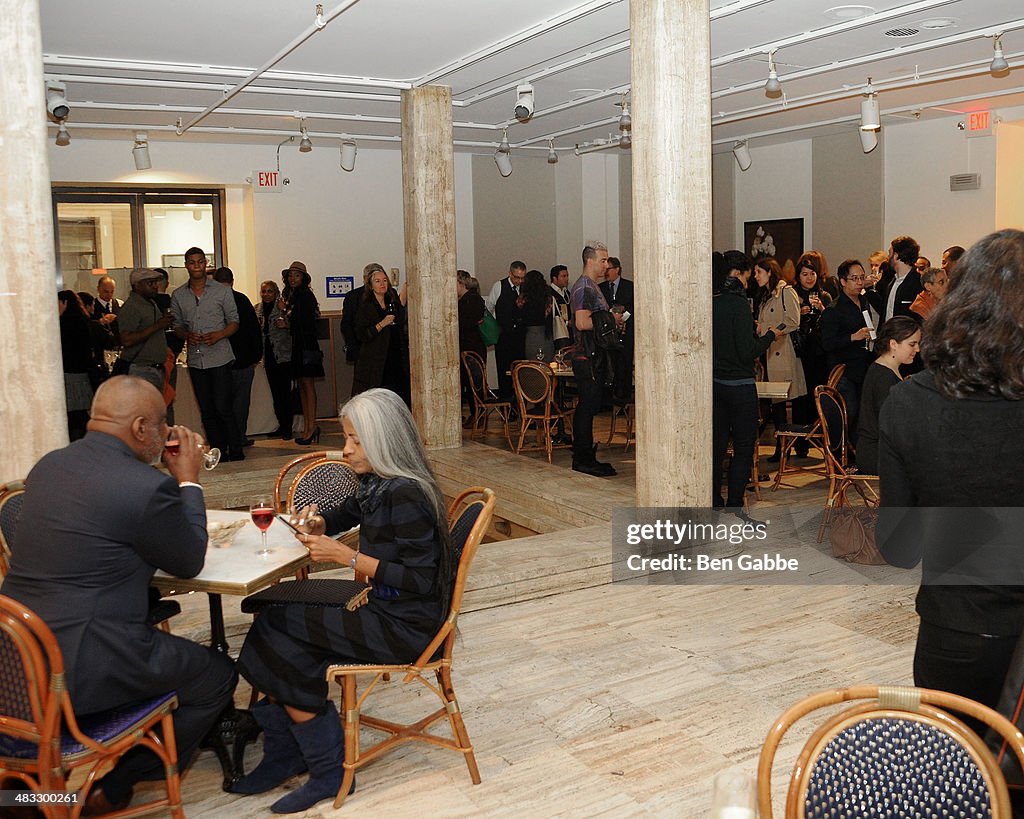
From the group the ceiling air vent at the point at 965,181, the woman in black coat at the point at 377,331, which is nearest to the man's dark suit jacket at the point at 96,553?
the woman in black coat at the point at 377,331

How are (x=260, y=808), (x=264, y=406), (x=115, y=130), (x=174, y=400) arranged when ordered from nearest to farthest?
1. (x=260, y=808)
2. (x=174, y=400)
3. (x=264, y=406)
4. (x=115, y=130)

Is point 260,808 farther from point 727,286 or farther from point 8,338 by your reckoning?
point 727,286

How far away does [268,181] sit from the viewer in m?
13.1

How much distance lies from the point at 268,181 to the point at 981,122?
8600 millimetres

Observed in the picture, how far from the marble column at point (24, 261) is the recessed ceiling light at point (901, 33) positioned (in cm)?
620

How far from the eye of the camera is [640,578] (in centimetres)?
559

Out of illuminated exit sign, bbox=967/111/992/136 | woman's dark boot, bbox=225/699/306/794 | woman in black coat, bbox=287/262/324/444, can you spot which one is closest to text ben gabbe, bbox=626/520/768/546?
woman's dark boot, bbox=225/699/306/794

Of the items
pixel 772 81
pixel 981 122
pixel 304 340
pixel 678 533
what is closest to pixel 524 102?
pixel 772 81

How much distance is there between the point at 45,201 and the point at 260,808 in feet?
8.86

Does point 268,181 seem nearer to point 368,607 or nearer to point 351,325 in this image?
point 351,325

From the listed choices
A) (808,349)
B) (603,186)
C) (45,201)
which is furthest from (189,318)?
(603,186)

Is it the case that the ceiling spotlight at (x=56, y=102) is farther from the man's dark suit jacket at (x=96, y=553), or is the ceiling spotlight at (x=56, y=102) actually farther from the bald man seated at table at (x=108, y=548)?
the man's dark suit jacket at (x=96, y=553)

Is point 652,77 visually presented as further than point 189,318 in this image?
No

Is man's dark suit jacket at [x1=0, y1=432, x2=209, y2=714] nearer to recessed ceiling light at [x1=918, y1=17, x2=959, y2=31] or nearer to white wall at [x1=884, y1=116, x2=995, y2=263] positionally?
recessed ceiling light at [x1=918, y1=17, x2=959, y2=31]
